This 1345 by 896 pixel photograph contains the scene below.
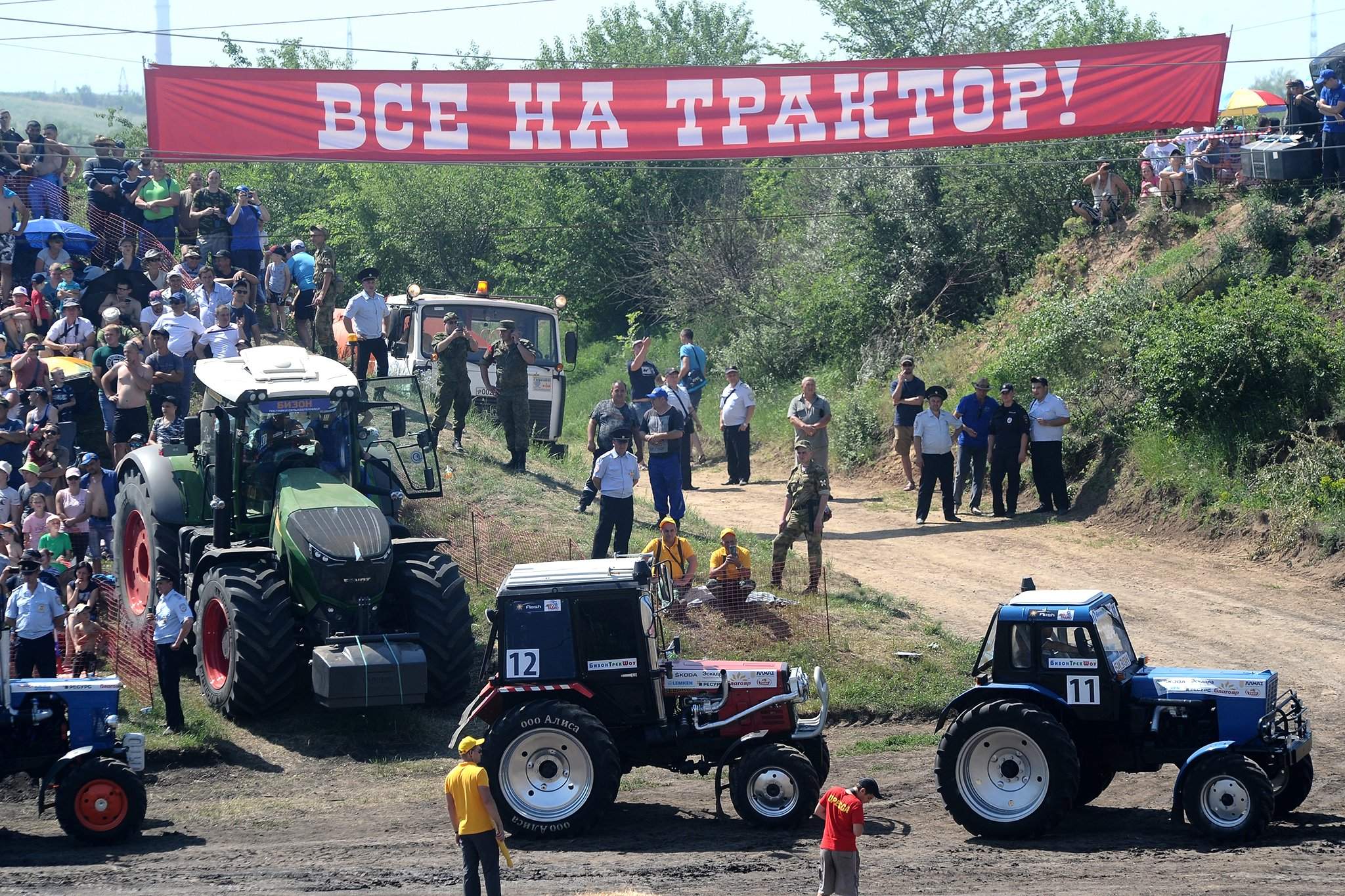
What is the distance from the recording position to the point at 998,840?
415 inches

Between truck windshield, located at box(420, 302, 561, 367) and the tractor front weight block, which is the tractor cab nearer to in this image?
the tractor front weight block

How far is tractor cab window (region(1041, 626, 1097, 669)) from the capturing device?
35.1 feet

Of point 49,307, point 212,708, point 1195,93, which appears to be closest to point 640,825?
point 212,708

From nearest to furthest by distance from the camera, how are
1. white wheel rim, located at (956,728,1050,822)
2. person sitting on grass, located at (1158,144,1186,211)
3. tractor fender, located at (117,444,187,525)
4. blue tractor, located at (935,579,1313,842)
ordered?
blue tractor, located at (935,579,1313,842), white wheel rim, located at (956,728,1050,822), tractor fender, located at (117,444,187,525), person sitting on grass, located at (1158,144,1186,211)

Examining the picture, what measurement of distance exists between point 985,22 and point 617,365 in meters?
12.9

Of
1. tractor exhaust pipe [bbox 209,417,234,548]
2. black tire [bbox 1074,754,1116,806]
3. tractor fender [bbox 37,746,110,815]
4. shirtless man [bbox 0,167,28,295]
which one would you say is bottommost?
black tire [bbox 1074,754,1116,806]

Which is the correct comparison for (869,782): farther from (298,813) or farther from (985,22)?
(985,22)

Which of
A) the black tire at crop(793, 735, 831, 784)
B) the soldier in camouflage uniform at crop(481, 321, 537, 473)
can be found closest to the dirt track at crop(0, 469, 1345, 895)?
the black tire at crop(793, 735, 831, 784)

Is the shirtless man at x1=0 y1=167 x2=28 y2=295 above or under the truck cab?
above

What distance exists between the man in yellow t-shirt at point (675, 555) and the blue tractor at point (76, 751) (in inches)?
217

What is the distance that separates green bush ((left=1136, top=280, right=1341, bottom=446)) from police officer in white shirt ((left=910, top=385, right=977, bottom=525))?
2.75 meters

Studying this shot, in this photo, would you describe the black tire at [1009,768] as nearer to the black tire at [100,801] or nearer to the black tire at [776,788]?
the black tire at [776,788]

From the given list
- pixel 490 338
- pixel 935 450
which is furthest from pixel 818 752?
pixel 490 338

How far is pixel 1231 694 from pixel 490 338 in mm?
15575
